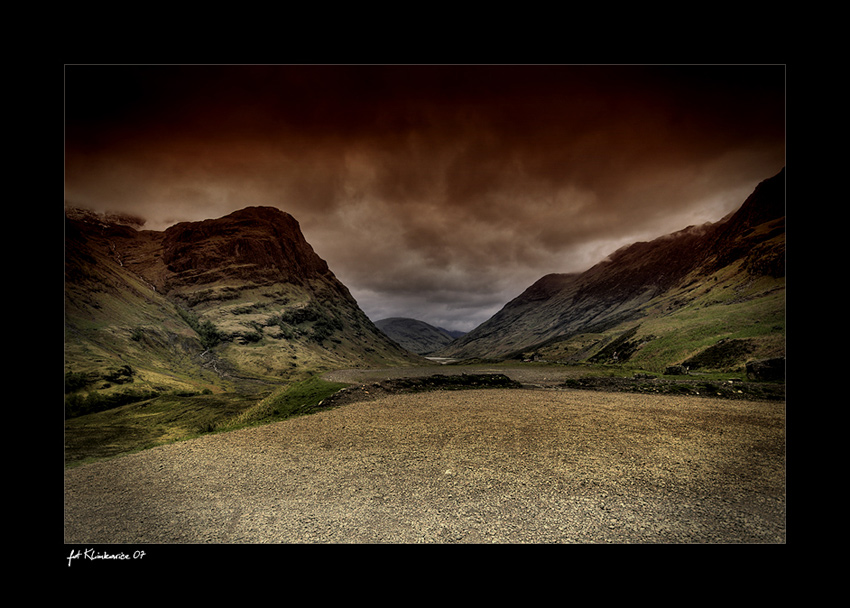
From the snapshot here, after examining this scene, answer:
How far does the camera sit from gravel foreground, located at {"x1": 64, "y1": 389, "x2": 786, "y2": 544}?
6.24 m

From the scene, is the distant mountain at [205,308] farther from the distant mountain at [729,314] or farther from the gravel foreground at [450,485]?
the distant mountain at [729,314]

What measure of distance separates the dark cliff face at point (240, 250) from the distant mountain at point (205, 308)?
17.6 inches

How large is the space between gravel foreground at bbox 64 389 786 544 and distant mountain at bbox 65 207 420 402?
12.8 meters

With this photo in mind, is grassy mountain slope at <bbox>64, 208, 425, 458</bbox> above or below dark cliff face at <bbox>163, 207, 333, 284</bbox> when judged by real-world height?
below

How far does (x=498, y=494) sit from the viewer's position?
750cm

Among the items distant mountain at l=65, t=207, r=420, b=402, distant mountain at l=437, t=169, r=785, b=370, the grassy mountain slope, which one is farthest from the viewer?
distant mountain at l=65, t=207, r=420, b=402

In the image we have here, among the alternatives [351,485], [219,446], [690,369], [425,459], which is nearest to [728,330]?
[690,369]

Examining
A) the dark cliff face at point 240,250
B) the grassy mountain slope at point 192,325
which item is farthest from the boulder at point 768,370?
the dark cliff face at point 240,250

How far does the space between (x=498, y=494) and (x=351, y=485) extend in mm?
3643

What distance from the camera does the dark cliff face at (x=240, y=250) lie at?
422ft

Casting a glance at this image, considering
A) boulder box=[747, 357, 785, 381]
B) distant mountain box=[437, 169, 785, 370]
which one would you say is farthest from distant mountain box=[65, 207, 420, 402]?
distant mountain box=[437, 169, 785, 370]
